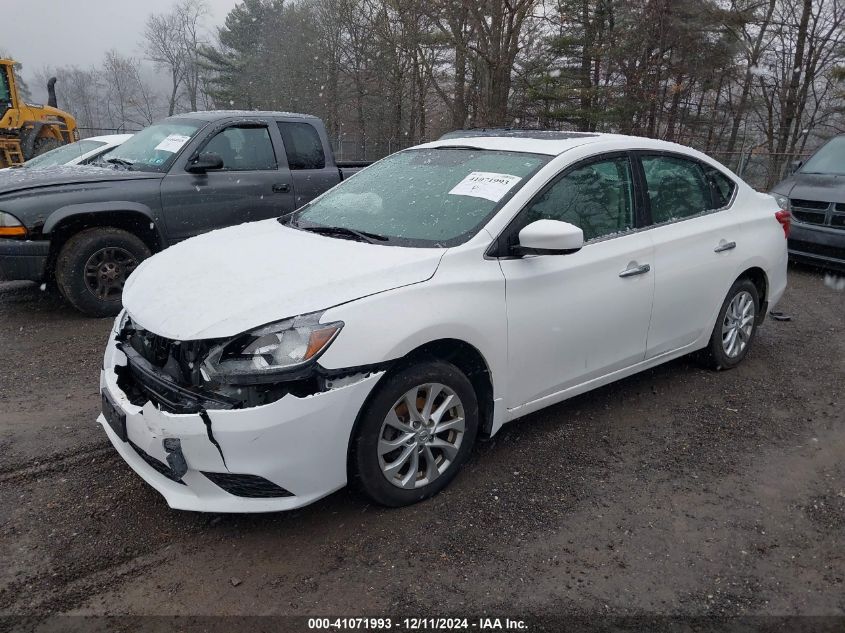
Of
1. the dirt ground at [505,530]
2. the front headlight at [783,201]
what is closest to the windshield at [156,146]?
the dirt ground at [505,530]

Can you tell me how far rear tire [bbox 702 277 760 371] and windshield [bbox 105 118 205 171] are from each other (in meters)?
5.04

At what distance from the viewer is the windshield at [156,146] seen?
20.3ft

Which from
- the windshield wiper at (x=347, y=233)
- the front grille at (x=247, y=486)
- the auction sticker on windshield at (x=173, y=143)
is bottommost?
the front grille at (x=247, y=486)

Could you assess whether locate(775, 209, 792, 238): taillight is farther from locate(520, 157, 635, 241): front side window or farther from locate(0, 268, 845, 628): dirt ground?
locate(520, 157, 635, 241): front side window

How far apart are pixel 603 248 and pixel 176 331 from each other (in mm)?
2285

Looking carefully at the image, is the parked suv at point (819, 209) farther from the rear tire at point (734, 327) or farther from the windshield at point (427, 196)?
the windshield at point (427, 196)

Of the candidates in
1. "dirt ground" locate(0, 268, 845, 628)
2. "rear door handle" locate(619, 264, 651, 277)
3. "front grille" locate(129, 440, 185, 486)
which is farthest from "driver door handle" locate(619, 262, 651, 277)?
"front grille" locate(129, 440, 185, 486)

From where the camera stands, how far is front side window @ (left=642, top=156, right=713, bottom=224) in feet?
13.1

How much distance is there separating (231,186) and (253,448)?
4456mm

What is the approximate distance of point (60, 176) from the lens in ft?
18.7

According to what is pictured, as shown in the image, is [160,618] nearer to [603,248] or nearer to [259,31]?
[603,248]

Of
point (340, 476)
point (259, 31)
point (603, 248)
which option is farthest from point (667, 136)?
point (259, 31)

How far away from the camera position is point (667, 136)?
20766mm

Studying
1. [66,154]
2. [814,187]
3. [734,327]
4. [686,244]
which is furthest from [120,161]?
[814,187]
